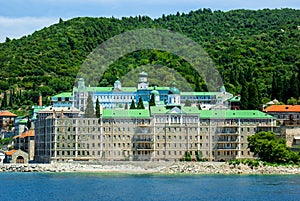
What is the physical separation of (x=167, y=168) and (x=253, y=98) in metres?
21.8

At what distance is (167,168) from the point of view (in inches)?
3494

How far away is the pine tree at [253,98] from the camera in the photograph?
103438mm

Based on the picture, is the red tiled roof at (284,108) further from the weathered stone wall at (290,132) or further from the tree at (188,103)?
the tree at (188,103)

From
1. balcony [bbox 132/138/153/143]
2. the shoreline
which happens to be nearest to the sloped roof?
balcony [bbox 132/138/153/143]

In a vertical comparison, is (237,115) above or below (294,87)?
below

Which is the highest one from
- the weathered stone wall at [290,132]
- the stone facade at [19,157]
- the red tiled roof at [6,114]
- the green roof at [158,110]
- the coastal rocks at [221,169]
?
the red tiled roof at [6,114]

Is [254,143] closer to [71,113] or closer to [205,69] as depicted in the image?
[71,113]

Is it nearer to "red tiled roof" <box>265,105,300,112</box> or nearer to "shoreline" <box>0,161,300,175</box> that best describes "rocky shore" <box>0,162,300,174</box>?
"shoreline" <box>0,161,300,175</box>

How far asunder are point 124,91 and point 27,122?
17.9 meters

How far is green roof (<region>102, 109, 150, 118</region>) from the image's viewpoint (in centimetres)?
9588

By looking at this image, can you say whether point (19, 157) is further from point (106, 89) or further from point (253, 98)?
point (253, 98)

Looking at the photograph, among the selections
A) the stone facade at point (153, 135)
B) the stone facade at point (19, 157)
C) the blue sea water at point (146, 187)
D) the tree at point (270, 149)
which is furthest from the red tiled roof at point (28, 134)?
the tree at point (270, 149)

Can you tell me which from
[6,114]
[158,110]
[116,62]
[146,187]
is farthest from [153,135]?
[116,62]

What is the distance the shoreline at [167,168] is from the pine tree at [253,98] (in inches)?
624
